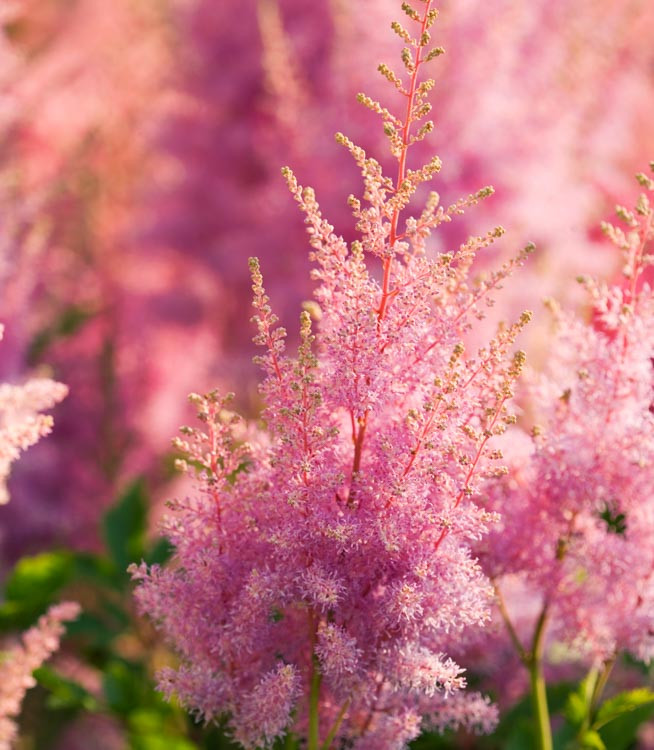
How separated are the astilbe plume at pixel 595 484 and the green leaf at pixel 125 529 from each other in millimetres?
408

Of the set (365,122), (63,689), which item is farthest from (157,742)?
(365,122)

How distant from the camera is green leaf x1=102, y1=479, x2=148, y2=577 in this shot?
2.82ft

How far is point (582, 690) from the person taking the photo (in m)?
0.59

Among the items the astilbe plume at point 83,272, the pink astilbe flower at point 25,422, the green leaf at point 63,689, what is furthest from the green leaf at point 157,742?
the astilbe plume at point 83,272

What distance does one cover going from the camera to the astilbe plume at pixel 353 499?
0.44 m

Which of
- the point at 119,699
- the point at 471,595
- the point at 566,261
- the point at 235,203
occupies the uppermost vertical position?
the point at 566,261

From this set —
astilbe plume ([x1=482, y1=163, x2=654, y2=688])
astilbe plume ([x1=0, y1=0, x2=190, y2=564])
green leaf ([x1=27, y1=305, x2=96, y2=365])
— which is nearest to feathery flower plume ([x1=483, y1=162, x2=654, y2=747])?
astilbe plume ([x1=482, y1=163, x2=654, y2=688])

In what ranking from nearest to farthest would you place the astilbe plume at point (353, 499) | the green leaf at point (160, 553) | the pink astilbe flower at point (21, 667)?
the astilbe plume at point (353, 499), the pink astilbe flower at point (21, 667), the green leaf at point (160, 553)

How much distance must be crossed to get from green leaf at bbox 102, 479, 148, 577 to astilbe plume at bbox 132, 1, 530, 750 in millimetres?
395

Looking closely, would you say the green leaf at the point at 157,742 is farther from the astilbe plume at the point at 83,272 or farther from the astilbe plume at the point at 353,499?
the astilbe plume at the point at 83,272

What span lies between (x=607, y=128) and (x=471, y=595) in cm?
115

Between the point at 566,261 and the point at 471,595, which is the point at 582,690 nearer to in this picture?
the point at 471,595

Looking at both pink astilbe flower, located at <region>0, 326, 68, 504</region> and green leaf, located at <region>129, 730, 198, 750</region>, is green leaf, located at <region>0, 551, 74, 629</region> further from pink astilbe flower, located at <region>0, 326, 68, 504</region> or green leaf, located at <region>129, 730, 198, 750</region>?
pink astilbe flower, located at <region>0, 326, 68, 504</region>

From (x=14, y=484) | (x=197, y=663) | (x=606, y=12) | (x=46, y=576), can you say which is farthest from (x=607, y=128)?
(x=197, y=663)
